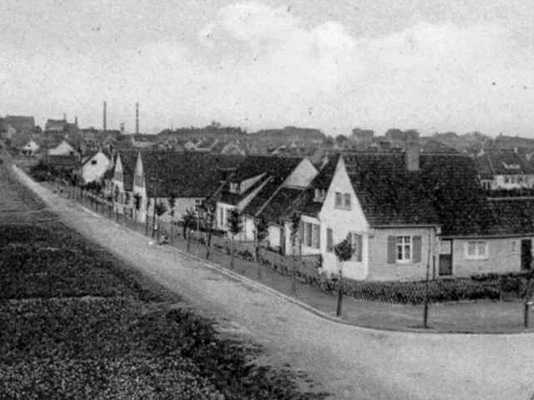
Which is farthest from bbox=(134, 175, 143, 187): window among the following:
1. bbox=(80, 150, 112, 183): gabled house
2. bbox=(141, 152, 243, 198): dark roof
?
bbox=(80, 150, 112, 183): gabled house

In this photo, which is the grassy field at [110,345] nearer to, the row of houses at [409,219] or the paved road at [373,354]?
the paved road at [373,354]

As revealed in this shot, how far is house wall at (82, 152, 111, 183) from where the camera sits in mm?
104938

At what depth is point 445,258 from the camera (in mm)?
37844

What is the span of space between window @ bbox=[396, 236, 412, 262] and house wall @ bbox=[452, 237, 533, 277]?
2.46 meters

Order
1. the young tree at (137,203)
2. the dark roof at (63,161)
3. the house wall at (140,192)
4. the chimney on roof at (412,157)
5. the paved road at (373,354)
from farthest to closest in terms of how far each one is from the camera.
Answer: the dark roof at (63,161) < the house wall at (140,192) < the young tree at (137,203) < the chimney on roof at (412,157) < the paved road at (373,354)

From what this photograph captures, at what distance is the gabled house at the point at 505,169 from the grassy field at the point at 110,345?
69.9m

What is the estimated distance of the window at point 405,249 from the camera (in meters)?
36.6

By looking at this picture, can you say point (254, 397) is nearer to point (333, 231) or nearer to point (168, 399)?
point (168, 399)

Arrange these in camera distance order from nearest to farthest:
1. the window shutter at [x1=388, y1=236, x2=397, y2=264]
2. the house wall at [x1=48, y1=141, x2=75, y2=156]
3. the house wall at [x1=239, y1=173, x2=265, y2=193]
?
the window shutter at [x1=388, y1=236, x2=397, y2=264], the house wall at [x1=239, y1=173, x2=265, y2=193], the house wall at [x1=48, y1=141, x2=75, y2=156]

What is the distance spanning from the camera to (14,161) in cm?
17625

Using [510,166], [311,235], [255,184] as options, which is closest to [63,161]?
[510,166]

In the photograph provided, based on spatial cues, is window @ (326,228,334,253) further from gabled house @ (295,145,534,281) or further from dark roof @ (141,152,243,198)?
dark roof @ (141,152,243,198)

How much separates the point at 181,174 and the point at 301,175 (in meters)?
17.2

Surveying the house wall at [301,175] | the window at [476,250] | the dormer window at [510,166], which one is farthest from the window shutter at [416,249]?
the dormer window at [510,166]
